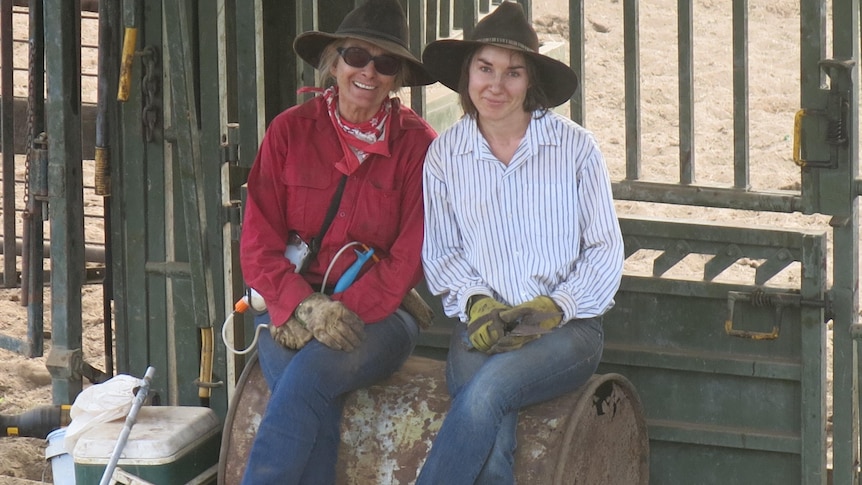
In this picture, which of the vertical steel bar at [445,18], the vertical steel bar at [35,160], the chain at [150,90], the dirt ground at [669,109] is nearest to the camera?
the chain at [150,90]

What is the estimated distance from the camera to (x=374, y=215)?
14.9 feet

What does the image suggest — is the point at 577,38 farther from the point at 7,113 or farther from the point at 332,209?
the point at 7,113

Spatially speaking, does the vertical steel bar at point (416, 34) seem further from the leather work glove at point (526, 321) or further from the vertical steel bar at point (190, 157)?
the leather work glove at point (526, 321)

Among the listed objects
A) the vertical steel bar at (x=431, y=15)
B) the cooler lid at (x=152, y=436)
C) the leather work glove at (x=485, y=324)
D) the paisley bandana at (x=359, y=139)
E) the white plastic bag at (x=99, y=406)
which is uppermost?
the vertical steel bar at (x=431, y=15)

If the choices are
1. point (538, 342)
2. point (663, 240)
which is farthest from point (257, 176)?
point (663, 240)

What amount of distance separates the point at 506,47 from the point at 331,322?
3.37 ft

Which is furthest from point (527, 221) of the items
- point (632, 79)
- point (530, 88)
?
point (632, 79)

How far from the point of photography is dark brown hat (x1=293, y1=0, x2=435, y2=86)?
4.50m

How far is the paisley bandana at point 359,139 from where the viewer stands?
4531 millimetres

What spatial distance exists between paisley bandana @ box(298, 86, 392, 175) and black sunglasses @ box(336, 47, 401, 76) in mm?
161

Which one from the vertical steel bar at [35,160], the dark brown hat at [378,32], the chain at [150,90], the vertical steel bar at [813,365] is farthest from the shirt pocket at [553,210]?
the vertical steel bar at [35,160]

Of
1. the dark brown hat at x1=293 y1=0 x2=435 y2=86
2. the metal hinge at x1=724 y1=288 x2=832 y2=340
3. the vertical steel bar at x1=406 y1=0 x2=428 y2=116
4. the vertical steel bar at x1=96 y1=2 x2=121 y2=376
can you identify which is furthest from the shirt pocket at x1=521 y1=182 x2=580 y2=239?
the vertical steel bar at x1=96 y1=2 x2=121 y2=376

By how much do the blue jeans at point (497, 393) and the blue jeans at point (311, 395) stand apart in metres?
0.25

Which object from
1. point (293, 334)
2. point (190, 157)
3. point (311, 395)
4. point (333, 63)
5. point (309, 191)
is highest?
point (333, 63)
